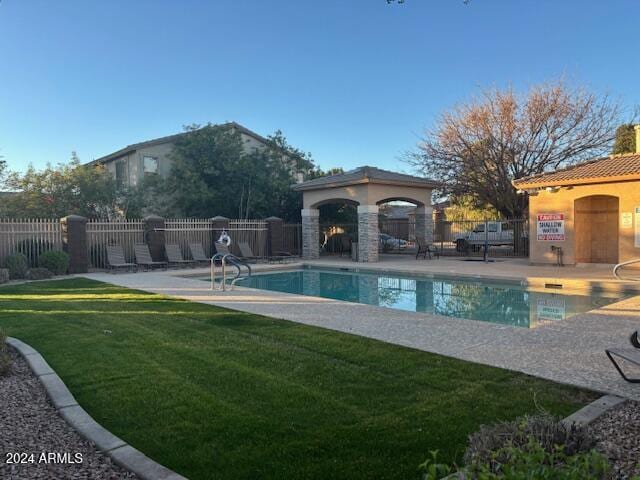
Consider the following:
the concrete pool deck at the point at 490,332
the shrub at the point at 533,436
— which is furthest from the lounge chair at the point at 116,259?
the shrub at the point at 533,436

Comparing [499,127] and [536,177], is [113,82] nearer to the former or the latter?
[536,177]

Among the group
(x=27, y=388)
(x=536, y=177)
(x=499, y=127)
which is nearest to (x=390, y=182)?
(x=536, y=177)

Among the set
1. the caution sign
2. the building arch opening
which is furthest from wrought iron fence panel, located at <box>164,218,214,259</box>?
the building arch opening

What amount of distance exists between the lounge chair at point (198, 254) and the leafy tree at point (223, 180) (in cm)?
421

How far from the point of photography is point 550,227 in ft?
59.6

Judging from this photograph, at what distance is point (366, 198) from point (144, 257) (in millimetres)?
9853

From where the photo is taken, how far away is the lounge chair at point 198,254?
829 inches

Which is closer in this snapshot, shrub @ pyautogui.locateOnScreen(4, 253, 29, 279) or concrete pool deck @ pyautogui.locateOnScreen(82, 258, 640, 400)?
concrete pool deck @ pyautogui.locateOnScreen(82, 258, 640, 400)

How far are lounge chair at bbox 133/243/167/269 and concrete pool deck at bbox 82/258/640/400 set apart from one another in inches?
289

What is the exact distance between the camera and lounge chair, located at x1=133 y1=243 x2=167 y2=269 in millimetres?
19234

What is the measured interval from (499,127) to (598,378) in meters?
23.4

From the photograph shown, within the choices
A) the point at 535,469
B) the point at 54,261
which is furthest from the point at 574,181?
the point at 54,261

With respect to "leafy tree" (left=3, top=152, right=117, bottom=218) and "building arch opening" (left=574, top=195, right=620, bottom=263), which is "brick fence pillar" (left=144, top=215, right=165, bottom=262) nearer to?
"leafy tree" (left=3, top=152, right=117, bottom=218)

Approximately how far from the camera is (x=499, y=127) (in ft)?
85.8
